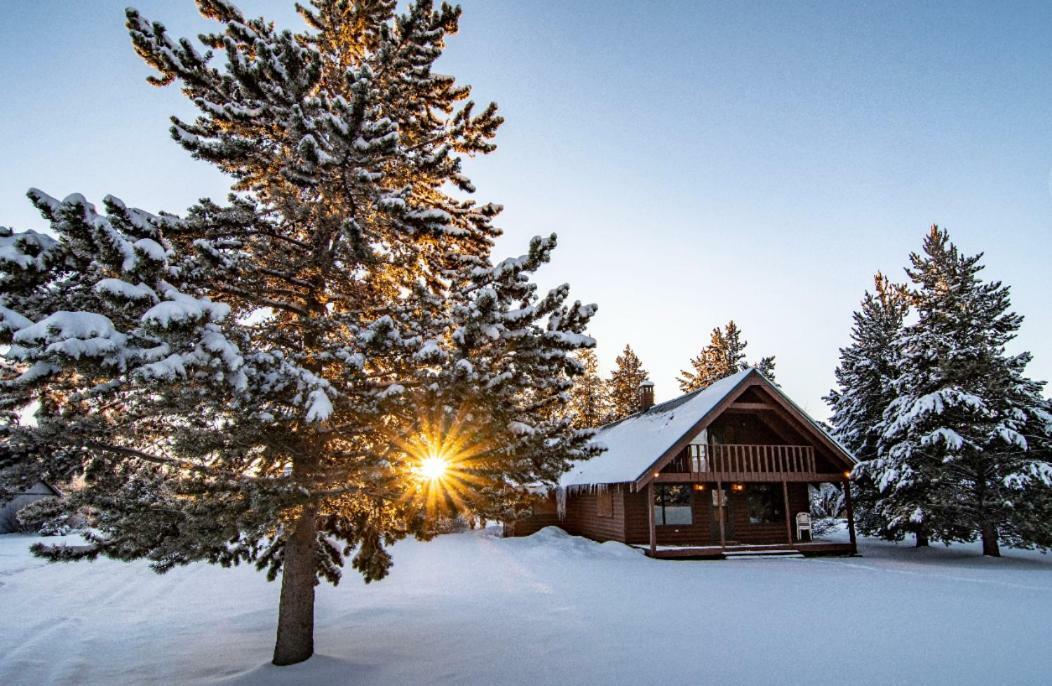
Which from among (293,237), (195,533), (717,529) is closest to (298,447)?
(195,533)

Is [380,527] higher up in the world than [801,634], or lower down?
higher up

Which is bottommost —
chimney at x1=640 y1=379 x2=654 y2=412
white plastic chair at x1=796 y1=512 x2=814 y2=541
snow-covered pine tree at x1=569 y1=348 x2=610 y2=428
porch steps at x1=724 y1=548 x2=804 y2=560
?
porch steps at x1=724 y1=548 x2=804 y2=560

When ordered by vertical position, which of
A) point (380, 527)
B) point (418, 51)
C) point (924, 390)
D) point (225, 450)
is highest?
point (418, 51)

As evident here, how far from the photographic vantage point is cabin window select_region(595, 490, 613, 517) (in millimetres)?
21812

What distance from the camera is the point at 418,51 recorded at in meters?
8.09

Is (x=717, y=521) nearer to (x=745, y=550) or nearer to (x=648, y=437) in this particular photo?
(x=745, y=550)

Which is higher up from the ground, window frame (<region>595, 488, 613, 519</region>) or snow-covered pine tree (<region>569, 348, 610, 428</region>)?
snow-covered pine tree (<region>569, 348, 610, 428</region>)

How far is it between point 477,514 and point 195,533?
122 inches

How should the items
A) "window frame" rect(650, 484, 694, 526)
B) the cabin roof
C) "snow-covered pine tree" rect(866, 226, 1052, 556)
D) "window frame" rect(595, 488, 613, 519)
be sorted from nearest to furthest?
"snow-covered pine tree" rect(866, 226, 1052, 556) < the cabin roof < "window frame" rect(650, 484, 694, 526) < "window frame" rect(595, 488, 613, 519)

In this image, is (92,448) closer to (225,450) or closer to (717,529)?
(225,450)

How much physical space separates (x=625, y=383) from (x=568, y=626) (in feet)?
116

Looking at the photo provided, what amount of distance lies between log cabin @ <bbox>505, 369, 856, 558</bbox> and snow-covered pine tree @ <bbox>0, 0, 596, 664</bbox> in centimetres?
1209

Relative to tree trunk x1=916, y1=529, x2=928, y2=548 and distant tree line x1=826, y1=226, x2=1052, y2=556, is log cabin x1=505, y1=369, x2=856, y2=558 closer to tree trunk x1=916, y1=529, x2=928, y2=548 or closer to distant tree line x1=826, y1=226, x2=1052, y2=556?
distant tree line x1=826, y1=226, x2=1052, y2=556

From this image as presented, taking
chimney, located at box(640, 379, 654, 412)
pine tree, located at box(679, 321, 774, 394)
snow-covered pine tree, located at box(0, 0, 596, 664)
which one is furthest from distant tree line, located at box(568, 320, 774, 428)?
snow-covered pine tree, located at box(0, 0, 596, 664)
